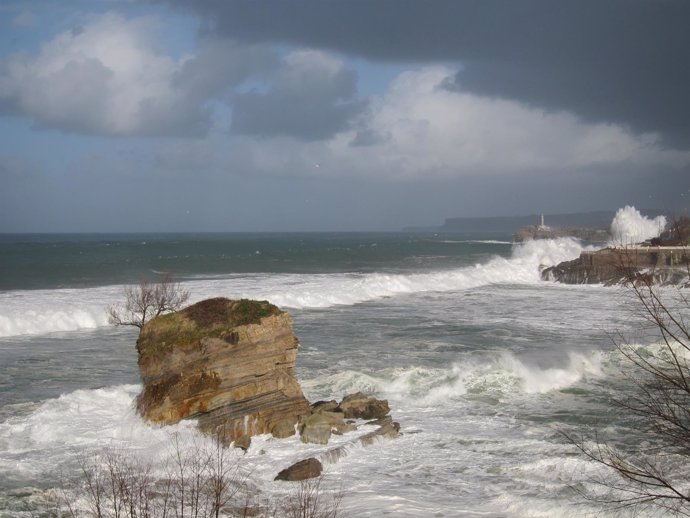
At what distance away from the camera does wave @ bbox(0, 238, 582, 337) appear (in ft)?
132

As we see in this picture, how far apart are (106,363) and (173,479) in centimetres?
1523

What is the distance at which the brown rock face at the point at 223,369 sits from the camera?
16.6 meters

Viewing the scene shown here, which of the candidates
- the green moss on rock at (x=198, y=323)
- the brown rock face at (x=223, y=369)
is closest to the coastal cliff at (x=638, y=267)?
the brown rock face at (x=223, y=369)

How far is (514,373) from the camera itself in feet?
78.1

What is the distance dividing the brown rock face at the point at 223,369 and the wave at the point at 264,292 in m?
24.5

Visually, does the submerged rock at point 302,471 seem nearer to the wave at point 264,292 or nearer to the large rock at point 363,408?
the large rock at point 363,408

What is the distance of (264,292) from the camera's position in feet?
175

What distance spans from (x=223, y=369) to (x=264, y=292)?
3659cm

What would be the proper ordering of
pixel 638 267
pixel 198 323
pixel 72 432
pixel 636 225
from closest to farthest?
pixel 198 323
pixel 72 432
pixel 638 267
pixel 636 225

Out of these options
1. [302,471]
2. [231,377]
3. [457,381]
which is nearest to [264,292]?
[457,381]

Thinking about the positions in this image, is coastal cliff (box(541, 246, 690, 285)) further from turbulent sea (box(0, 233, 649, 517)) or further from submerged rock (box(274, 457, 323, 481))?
submerged rock (box(274, 457, 323, 481))

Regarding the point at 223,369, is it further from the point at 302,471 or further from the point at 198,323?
the point at 302,471

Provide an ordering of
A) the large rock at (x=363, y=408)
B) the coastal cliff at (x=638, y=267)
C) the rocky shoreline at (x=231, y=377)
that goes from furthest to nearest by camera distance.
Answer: the coastal cliff at (x=638, y=267)
the large rock at (x=363, y=408)
the rocky shoreline at (x=231, y=377)

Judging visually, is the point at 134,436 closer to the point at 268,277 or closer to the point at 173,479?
the point at 173,479
